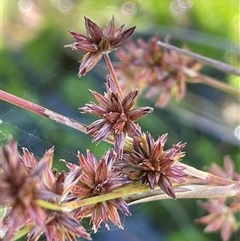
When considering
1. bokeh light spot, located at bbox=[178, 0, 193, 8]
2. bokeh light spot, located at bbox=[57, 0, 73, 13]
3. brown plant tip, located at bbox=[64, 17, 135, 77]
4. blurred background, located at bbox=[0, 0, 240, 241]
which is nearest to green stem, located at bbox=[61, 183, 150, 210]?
brown plant tip, located at bbox=[64, 17, 135, 77]

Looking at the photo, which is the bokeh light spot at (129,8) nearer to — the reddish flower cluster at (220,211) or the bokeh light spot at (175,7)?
the bokeh light spot at (175,7)

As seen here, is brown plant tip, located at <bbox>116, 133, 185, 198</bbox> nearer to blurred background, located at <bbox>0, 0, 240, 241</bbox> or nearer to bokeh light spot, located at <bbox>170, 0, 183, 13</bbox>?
blurred background, located at <bbox>0, 0, 240, 241</bbox>

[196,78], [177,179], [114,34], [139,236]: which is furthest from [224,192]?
[139,236]

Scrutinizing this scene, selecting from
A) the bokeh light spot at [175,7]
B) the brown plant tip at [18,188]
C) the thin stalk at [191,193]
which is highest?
the bokeh light spot at [175,7]

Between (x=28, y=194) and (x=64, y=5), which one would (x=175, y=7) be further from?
(x=28, y=194)

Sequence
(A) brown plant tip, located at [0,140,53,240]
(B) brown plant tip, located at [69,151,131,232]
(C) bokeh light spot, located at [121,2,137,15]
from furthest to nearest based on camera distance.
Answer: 1. (C) bokeh light spot, located at [121,2,137,15]
2. (B) brown plant tip, located at [69,151,131,232]
3. (A) brown plant tip, located at [0,140,53,240]

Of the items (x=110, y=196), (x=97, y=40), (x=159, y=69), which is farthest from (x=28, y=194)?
(x=159, y=69)

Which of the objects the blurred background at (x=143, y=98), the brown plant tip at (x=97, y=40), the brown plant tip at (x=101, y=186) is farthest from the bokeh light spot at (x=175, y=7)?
the brown plant tip at (x=101, y=186)
